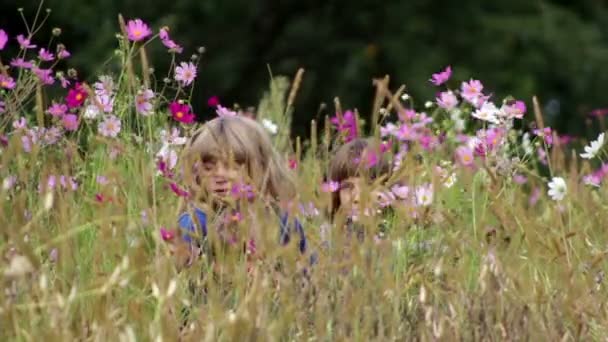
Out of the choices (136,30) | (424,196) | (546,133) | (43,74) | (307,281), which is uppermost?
(136,30)

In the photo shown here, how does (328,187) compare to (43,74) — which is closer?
(328,187)

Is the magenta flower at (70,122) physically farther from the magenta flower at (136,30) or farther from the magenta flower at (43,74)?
the magenta flower at (136,30)

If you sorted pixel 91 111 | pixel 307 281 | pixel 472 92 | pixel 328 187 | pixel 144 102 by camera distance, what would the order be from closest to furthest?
1. pixel 307 281
2. pixel 328 187
3. pixel 144 102
4. pixel 91 111
5. pixel 472 92

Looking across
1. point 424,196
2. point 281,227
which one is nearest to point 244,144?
point 281,227

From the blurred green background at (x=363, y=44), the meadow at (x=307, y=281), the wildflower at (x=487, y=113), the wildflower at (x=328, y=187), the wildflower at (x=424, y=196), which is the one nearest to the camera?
the meadow at (x=307, y=281)

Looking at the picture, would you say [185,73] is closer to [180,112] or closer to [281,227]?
[180,112]

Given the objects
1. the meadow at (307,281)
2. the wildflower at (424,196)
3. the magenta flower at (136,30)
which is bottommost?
the meadow at (307,281)

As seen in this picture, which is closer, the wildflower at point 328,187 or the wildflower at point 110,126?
the wildflower at point 328,187

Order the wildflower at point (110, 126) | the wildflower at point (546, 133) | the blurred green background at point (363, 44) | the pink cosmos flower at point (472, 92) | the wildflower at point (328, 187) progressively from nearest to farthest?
1. the wildflower at point (328, 187)
2. the wildflower at point (546, 133)
3. the wildflower at point (110, 126)
4. the pink cosmos flower at point (472, 92)
5. the blurred green background at point (363, 44)

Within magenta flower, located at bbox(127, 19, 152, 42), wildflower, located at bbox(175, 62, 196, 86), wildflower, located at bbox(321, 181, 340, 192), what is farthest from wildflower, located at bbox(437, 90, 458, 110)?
magenta flower, located at bbox(127, 19, 152, 42)

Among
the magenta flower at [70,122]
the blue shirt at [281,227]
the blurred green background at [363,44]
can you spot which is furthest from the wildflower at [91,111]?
the blurred green background at [363,44]

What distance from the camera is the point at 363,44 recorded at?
12.2 meters

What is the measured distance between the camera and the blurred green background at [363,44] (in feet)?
39.1

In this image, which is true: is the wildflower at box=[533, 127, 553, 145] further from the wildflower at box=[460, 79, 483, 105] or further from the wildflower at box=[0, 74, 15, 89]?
the wildflower at box=[0, 74, 15, 89]
